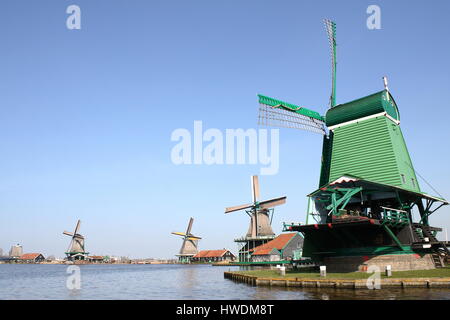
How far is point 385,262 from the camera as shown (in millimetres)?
28656

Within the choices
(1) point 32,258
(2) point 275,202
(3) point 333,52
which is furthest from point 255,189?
(1) point 32,258

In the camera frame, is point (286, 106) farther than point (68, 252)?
No

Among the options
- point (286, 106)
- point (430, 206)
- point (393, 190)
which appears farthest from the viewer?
point (286, 106)

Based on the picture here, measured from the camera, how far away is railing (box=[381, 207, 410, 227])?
90.7 feet

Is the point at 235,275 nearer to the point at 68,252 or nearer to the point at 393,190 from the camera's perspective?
the point at 393,190

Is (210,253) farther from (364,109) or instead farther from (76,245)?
(364,109)

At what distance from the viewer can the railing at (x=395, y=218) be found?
27656mm

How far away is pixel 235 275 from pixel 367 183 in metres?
15.6

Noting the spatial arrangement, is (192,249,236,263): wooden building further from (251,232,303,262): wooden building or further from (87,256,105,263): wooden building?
(87,256,105,263): wooden building

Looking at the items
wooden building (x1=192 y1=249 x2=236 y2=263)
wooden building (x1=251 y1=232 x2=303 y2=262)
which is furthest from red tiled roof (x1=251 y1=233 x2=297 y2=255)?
wooden building (x1=192 y1=249 x2=236 y2=263)

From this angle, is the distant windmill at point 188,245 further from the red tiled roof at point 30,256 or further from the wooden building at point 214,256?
the red tiled roof at point 30,256
